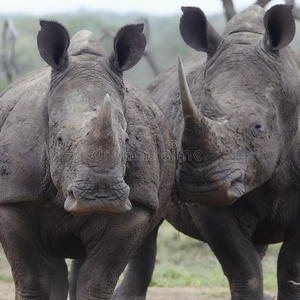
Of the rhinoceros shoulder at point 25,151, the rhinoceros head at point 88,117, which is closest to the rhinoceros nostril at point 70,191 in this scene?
the rhinoceros head at point 88,117

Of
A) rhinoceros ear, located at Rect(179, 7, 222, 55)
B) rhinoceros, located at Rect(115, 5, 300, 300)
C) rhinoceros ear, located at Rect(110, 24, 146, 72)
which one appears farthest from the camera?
rhinoceros ear, located at Rect(179, 7, 222, 55)

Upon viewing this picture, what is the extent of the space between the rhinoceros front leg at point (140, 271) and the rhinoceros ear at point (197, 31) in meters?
2.37

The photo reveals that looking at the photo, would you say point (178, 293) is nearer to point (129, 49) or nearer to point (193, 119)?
point (193, 119)

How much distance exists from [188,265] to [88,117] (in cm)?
679

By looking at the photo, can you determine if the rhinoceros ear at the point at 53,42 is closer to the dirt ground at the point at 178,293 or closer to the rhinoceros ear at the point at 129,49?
the rhinoceros ear at the point at 129,49

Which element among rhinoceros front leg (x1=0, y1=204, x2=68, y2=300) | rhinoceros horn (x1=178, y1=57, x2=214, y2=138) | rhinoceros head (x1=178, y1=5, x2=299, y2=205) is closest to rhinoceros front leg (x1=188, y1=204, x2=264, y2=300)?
rhinoceros head (x1=178, y1=5, x2=299, y2=205)

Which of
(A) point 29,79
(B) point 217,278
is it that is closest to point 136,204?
(A) point 29,79

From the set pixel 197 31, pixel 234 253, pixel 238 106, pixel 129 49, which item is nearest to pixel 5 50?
pixel 197 31

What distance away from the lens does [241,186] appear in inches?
287

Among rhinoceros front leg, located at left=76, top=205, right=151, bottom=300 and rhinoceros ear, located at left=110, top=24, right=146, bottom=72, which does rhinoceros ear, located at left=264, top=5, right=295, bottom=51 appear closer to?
→ rhinoceros ear, located at left=110, top=24, right=146, bottom=72

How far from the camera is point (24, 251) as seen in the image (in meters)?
7.09

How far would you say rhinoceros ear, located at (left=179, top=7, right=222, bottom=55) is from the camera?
26.7 feet

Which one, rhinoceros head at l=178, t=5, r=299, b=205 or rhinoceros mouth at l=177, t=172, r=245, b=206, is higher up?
rhinoceros head at l=178, t=5, r=299, b=205

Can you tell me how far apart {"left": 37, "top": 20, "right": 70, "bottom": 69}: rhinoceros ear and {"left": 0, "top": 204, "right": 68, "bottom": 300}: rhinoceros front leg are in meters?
1.07
